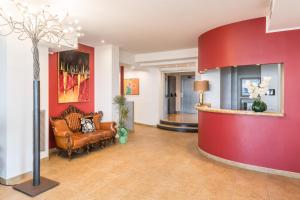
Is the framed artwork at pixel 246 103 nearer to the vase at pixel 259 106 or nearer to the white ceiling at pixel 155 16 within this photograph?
the vase at pixel 259 106

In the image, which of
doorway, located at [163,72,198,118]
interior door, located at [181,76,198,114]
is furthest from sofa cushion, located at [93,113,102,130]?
interior door, located at [181,76,198,114]

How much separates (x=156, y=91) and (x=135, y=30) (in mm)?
4243

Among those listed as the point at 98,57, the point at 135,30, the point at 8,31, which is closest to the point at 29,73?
the point at 8,31

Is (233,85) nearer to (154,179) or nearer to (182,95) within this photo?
(154,179)

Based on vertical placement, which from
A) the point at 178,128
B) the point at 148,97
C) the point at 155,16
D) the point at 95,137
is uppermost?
the point at 155,16

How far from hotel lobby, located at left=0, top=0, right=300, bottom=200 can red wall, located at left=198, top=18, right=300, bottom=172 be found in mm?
18

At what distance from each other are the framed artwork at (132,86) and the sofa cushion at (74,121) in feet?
14.0

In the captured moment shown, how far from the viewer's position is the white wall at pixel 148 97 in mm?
8695

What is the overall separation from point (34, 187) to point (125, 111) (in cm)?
338

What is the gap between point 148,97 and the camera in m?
8.98

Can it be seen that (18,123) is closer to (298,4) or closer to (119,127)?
(119,127)

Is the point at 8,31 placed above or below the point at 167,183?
above

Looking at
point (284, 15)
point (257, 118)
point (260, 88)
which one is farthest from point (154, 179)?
point (284, 15)

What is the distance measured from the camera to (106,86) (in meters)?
6.04
